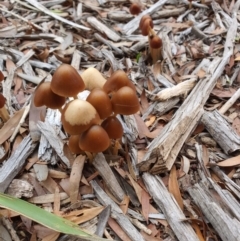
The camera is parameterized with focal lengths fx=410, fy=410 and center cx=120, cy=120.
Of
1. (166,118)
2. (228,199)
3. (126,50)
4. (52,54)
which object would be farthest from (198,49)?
(228,199)

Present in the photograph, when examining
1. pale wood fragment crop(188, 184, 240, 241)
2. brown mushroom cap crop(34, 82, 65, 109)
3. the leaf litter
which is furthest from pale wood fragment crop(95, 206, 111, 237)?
brown mushroom cap crop(34, 82, 65, 109)

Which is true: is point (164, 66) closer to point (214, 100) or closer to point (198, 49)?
point (198, 49)

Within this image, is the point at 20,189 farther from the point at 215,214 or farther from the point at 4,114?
the point at 215,214

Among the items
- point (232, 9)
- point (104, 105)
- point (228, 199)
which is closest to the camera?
point (104, 105)

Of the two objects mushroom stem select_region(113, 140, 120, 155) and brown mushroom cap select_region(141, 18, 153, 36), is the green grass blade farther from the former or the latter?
brown mushroom cap select_region(141, 18, 153, 36)

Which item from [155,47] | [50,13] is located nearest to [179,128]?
[155,47]

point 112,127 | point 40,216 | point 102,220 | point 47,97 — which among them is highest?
point 47,97

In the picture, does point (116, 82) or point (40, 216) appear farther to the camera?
point (116, 82)

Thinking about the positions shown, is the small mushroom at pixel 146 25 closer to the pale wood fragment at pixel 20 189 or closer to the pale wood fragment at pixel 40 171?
the pale wood fragment at pixel 40 171
